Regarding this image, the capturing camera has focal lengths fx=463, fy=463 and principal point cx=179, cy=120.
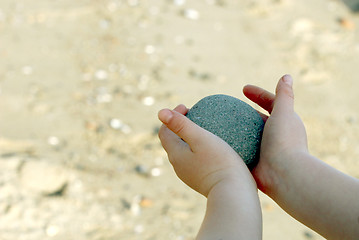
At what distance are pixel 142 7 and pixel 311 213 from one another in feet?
14.4

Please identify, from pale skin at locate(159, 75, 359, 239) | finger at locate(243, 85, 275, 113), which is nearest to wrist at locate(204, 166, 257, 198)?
pale skin at locate(159, 75, 359, 239)

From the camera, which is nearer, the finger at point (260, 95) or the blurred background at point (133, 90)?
the finger at point (260, 95)

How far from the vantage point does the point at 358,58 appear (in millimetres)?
5094

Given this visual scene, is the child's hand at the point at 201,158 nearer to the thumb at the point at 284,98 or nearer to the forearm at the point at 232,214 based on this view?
the forearm at the point at 232,214

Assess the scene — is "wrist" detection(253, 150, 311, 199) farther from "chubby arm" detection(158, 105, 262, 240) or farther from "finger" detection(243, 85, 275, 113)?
"finger" detection(243, 85, 275, 113)

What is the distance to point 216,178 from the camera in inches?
58.7

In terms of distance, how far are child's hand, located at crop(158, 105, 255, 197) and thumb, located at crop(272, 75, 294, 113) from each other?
0.31 metres

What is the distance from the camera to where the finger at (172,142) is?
1.66 m

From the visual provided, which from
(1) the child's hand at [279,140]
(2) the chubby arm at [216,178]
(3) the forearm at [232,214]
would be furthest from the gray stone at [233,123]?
(3) the forearm at [232,214]

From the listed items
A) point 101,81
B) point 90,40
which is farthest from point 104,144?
point 90,40

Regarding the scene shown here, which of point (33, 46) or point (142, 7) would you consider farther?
point (142, 7)

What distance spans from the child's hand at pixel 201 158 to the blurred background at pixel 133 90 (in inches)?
60.2

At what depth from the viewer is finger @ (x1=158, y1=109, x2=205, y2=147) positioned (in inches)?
61.7

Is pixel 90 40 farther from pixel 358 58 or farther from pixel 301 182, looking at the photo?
pixel 301 182
